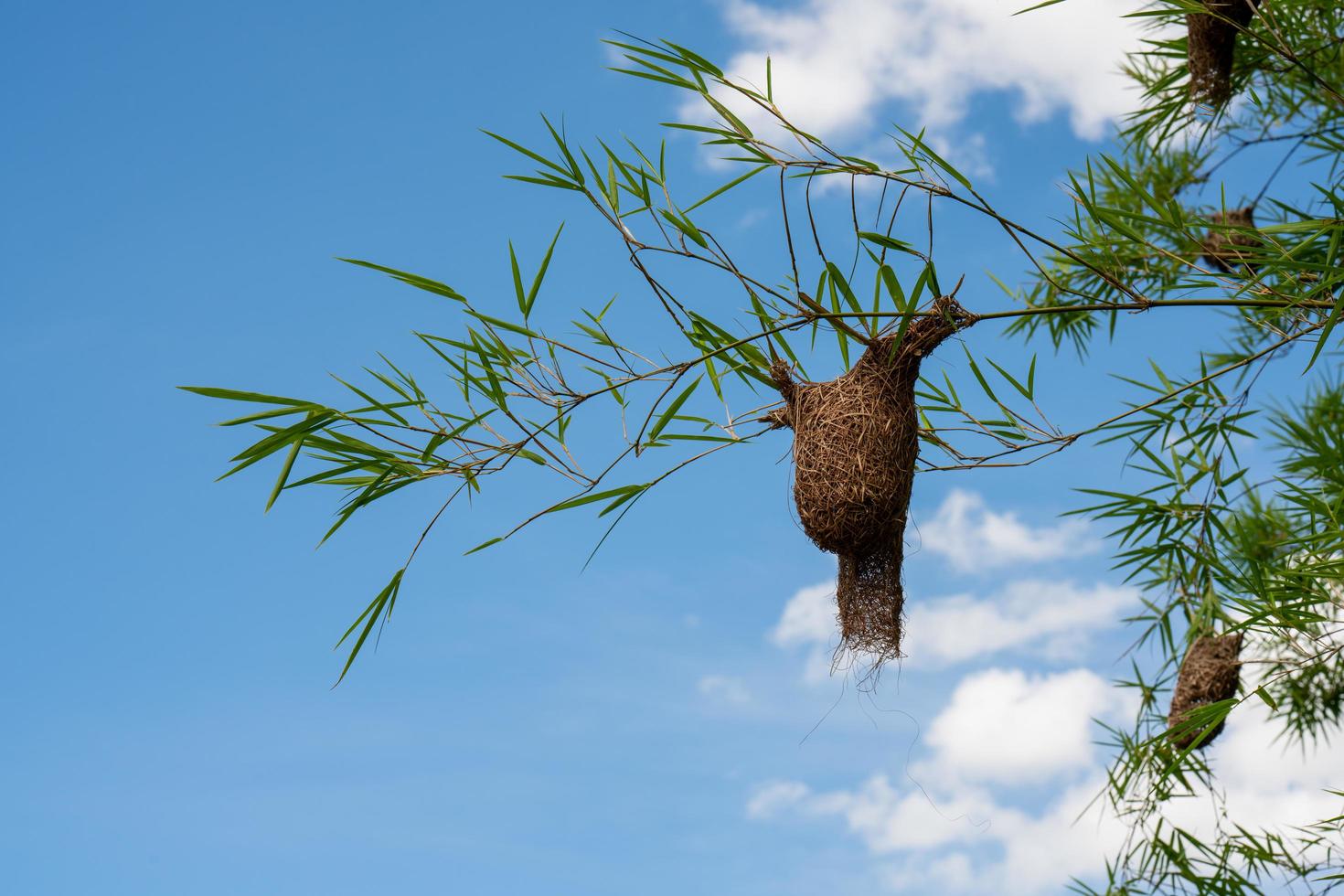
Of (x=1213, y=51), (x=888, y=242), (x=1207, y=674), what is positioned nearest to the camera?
(x=888, y=242)

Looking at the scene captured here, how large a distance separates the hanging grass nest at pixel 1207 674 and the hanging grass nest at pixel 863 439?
214cm

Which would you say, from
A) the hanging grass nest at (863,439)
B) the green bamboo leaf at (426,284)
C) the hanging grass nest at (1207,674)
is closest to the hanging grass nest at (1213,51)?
the hanging grass nest at (1207,674)

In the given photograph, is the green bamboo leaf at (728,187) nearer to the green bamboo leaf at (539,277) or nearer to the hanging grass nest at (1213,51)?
the green bamboo leaf at (539,277)

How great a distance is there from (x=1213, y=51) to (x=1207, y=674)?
2235mm

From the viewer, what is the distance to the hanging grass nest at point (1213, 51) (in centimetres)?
429

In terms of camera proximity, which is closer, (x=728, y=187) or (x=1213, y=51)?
(x=728, y=187)

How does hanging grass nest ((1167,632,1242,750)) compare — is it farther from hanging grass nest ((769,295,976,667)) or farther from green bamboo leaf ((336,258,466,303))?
green bamboo leaf ((336,258,466,303))

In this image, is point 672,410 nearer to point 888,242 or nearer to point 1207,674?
point 888,242

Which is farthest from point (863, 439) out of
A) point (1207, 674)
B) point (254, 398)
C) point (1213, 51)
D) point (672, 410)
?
point (1213, 51)

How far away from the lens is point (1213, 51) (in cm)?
439

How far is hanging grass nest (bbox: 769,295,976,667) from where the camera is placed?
2.45m

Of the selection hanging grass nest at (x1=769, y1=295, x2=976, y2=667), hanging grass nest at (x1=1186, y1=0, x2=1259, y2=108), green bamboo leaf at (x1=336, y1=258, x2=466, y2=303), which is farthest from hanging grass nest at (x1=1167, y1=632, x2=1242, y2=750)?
green bamboo leaf at (x1=336, y1=258, x2=466, y2=303)

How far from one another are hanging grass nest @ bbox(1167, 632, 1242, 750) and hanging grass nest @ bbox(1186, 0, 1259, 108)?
2033 mm

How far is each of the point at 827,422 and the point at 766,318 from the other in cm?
26
